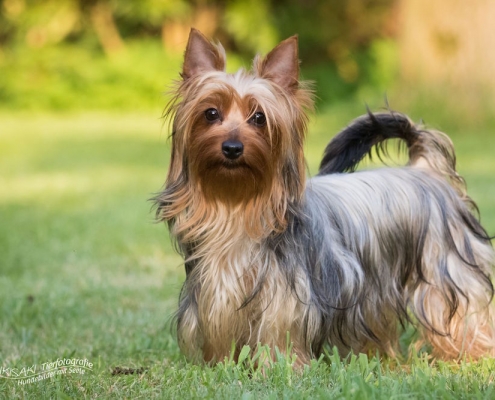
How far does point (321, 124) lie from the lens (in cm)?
1988

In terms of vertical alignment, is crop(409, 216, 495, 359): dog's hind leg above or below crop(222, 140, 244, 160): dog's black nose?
below

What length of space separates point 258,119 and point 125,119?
62.2ft

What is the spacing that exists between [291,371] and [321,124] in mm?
16261

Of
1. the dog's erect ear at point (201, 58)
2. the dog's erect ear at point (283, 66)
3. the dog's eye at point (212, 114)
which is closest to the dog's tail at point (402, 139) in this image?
the dog's erect ear at point (283, 66)

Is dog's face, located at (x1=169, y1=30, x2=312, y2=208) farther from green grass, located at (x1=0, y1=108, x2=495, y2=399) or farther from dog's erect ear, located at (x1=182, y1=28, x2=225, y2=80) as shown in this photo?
green grass, located at (x1=0, y1=108, x2=495, y2=399)

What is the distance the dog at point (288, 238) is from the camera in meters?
4.08

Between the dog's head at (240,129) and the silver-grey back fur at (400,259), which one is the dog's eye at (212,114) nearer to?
the dog's head at (240,129)

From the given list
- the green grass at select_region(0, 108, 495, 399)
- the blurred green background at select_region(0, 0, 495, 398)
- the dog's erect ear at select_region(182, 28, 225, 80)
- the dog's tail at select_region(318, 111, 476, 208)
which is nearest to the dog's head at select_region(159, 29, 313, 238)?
the dog's erect ear at select_region(182, 28, 225, 80)

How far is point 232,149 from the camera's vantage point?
3957 mm

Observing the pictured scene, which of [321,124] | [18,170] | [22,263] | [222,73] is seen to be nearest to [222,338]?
[222,73]

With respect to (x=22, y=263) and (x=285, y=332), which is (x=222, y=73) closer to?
(x=285, y=332)

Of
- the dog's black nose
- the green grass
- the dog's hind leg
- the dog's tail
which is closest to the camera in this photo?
the green grass

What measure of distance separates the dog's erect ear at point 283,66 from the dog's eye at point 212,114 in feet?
1.03

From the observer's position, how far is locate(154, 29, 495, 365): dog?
161 inches
